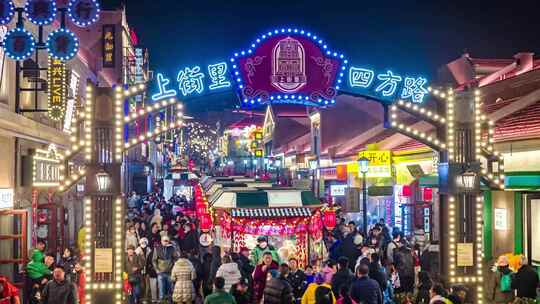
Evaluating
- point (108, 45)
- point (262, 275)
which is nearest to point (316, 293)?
point (262, 275)

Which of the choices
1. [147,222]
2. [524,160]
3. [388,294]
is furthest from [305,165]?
[388,294]

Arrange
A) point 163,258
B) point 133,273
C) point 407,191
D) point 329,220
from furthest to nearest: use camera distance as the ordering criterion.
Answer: point 407,191 → point 329,220 → point 163,258 → point 133,273

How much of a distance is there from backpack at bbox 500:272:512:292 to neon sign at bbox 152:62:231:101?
7.74 meters

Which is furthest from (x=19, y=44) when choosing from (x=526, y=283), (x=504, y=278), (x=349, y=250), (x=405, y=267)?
(x=526, y=283)

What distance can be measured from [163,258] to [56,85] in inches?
282

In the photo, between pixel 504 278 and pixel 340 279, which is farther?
pixel 504 278

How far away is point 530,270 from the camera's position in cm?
1316

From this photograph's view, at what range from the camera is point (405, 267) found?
50.1 feet

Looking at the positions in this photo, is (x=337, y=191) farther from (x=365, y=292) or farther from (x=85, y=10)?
(x=365, y=292)

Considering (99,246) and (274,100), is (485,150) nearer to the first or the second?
(274,100)

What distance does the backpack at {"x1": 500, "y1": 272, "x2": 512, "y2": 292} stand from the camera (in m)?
13.8

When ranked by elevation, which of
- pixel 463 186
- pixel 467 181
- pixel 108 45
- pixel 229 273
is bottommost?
pixel 229 273

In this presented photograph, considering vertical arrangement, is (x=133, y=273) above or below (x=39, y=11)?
below

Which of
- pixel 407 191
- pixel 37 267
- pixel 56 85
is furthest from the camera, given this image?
pixel 407 191
